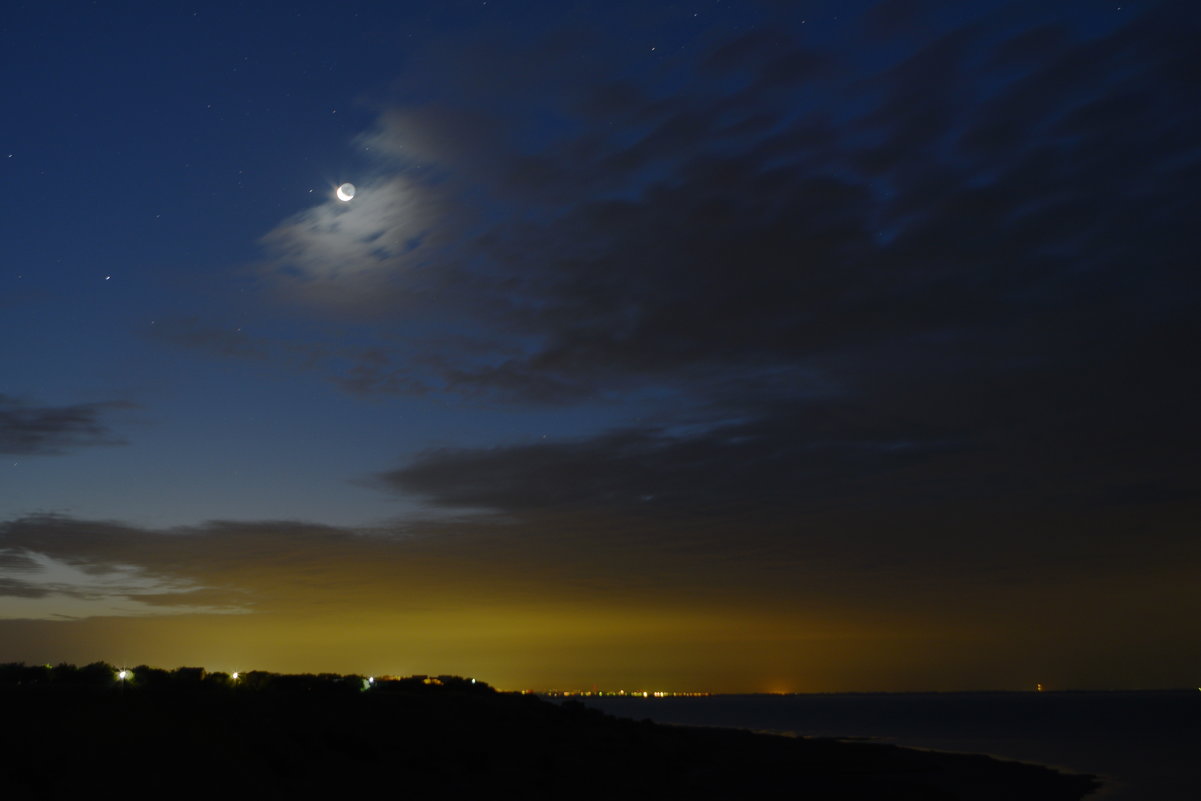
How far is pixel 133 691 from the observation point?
120ft

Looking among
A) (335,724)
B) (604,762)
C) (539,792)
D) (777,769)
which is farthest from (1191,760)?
(335,724)

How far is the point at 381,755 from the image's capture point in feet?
120

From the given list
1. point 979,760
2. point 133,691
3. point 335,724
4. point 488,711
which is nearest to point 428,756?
point 335,724

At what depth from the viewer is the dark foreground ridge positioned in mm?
26031

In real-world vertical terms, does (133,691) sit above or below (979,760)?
above

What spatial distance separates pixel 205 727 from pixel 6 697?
19.3ft

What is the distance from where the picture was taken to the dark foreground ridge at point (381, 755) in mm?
26031

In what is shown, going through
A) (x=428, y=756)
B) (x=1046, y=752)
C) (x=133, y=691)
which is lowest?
(x=1046, y=752)

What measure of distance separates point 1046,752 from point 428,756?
65.2 meters

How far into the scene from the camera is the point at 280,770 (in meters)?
30.6

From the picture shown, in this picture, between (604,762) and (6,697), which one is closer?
(6,697)

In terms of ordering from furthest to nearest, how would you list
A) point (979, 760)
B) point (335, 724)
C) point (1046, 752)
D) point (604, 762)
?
point (1046, 752) → point (979, 760) → point (604, 762) → point (335, 724)

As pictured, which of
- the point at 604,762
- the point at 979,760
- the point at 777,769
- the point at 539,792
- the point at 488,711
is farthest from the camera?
the point at 979,760

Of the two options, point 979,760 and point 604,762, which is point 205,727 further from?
point 979,760
